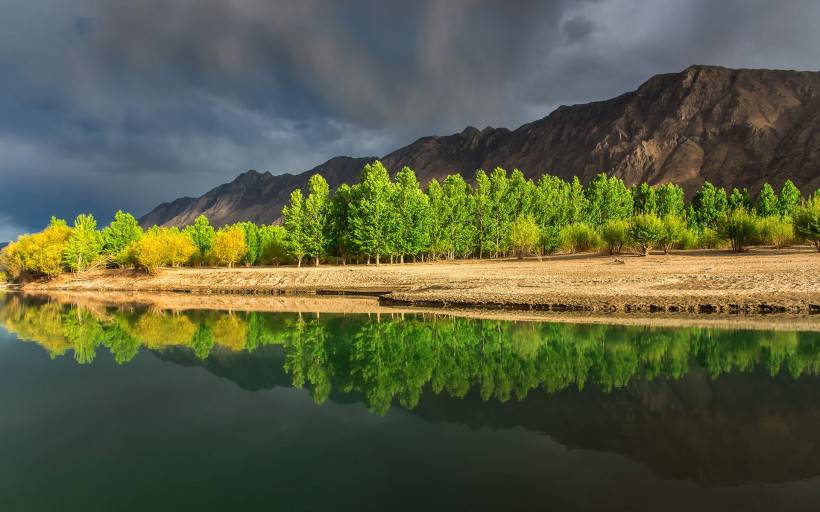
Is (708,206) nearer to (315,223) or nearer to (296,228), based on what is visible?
(315,223)

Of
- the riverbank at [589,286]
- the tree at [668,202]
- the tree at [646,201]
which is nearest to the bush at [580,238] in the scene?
the riverbank at [589,286]

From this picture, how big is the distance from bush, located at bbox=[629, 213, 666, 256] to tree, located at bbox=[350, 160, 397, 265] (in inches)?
1610

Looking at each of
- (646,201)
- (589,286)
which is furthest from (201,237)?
(646,201)

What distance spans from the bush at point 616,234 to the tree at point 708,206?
5472cm

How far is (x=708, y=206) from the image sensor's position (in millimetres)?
122438

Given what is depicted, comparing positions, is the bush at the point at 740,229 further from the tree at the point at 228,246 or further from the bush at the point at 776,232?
the tree at the point at 228,246

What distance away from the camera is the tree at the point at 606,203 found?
11256cm

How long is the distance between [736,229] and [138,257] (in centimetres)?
10520

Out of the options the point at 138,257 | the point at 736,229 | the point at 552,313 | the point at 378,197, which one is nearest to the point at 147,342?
the point at 552,313

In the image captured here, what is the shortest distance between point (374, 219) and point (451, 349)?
62.2 metres

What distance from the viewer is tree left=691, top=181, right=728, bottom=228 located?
11962 centimetres

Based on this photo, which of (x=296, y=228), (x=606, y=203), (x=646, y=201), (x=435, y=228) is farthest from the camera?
(x=646, y=201)

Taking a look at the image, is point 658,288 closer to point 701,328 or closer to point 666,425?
point 701,328

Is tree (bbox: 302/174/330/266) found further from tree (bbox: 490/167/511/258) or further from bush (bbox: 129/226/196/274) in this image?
tree (bbox: 490/167/511/258)
